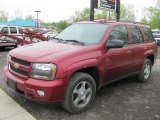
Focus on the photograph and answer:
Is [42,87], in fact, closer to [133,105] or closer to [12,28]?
[133,105]

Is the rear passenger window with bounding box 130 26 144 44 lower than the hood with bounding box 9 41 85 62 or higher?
higher

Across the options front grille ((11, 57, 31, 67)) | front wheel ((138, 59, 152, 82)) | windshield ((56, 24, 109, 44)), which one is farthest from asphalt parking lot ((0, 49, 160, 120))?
windshield ((56, 24, 109, 44))

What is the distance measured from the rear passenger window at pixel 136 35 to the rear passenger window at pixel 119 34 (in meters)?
0.36

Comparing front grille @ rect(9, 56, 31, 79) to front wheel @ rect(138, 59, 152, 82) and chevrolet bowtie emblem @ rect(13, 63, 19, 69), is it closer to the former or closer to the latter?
chevrolet bowtie emblem @ rect(13, 63, 19, 69)

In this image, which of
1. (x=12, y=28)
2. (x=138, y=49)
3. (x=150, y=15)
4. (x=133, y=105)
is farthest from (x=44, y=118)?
(x=150, y=15)

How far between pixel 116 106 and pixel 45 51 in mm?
1876

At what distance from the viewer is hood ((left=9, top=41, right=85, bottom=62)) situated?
4371mm

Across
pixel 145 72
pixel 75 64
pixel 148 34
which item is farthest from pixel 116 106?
pixel 148 34

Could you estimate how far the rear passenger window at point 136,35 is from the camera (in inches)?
254

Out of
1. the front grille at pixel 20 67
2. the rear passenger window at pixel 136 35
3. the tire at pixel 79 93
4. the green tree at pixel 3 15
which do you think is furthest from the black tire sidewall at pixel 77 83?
the green tree at pixel 3 15

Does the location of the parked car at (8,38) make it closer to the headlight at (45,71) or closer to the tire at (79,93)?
the tire at (79,93)

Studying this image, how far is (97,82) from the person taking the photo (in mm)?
5223

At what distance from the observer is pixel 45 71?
421cm

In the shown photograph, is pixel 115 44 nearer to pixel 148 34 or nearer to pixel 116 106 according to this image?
pixel 116 106
